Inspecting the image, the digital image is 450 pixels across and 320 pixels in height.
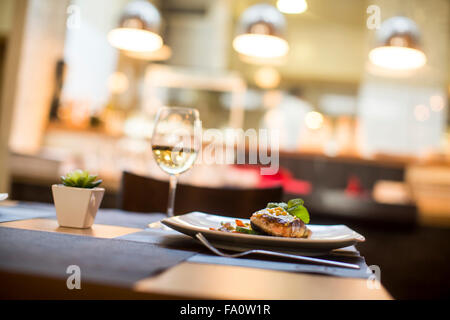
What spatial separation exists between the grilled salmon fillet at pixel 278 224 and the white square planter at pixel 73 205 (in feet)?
0.92

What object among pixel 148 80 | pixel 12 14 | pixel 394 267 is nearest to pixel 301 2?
pixel 394 267

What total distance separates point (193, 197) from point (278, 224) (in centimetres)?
79

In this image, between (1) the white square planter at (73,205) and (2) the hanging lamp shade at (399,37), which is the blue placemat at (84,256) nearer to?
(1) the white square planter at (73,205)

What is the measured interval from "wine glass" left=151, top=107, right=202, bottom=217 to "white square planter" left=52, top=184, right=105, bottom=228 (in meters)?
0.18

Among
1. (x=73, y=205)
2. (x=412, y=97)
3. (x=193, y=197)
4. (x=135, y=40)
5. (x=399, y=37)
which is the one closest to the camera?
(x=73, y=205)

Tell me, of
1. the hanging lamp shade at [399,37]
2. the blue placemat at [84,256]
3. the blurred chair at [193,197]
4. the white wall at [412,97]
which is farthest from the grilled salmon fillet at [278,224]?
the white wall at [412,97]

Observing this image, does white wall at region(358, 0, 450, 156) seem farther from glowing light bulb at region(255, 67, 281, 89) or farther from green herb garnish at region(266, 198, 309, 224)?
green herb garnish at region(266, 198, 309, 224)

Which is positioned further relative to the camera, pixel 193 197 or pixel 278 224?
pixel 193 197

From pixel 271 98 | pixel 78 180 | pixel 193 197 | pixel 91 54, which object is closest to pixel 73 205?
pixel 78 180

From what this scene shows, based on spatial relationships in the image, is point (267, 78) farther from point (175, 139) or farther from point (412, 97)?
point (175, 139)

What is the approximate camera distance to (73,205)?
0.73 metres

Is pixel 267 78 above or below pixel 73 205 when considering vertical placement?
above

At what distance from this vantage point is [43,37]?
4.28 m

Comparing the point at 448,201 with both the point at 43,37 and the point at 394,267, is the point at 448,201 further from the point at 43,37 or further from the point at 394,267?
the point at 43,37
